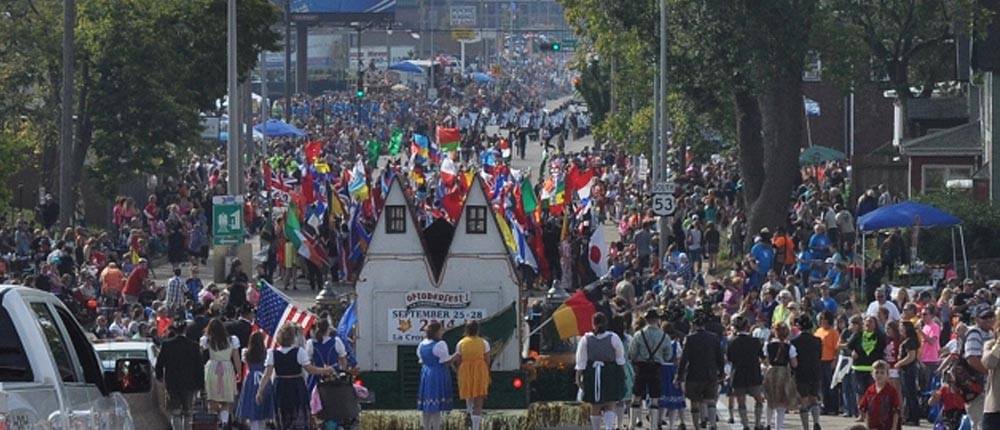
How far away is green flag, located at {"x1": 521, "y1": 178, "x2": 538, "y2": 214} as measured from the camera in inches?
1640

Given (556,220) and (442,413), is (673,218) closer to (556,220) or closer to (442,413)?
(556,220)

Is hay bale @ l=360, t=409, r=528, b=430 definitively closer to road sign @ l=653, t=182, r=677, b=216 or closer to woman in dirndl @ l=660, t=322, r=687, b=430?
woman in dirndl @ l=660, t=322, r=687, b=430

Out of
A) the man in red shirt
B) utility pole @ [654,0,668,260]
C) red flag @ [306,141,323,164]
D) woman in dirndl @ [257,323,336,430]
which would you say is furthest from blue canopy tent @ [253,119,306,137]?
woman in dirndl @ [257,323,336,430]

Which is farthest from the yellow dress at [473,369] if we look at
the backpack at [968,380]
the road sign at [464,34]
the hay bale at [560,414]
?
the road sign at [464,34]

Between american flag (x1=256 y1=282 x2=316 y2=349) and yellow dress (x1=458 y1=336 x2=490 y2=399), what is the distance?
2148 millimetres

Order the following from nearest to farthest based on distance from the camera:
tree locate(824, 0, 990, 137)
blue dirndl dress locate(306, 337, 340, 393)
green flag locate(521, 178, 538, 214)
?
blue dirndl dress locate(306, 337, 340, 393) → green flag locate(521, 178, 538, 214) → tree locate(824, 0, 990, 137)

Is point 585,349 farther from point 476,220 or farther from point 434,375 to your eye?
point 476,220

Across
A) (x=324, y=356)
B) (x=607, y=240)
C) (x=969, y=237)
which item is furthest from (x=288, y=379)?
(x=607, y=240)

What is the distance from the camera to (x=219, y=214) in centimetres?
3262

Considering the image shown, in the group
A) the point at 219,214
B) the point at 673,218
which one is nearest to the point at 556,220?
the point at 673,218

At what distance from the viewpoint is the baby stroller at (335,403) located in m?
21.6

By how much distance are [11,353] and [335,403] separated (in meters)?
11.3

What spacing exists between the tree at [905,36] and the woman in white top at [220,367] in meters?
30.8

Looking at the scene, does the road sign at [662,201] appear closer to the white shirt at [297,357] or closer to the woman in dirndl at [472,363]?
the woman in dirndl at [472,363]
